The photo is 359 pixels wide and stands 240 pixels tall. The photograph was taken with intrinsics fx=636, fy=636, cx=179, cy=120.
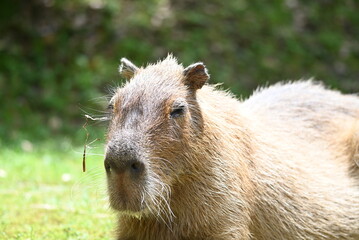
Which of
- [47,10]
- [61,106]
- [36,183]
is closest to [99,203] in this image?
[36,183]

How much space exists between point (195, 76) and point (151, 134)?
1.82 feet

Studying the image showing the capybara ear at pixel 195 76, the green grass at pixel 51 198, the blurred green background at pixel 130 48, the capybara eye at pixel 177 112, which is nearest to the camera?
the capybara eye at pixel 177 112

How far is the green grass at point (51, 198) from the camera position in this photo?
484 centimetres

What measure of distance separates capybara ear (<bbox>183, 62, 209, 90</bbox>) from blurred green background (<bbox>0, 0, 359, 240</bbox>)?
519cm

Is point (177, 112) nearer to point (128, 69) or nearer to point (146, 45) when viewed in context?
point (128, 69)

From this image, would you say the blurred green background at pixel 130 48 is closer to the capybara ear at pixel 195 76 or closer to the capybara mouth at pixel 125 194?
the capybara ear at pixel 195 76

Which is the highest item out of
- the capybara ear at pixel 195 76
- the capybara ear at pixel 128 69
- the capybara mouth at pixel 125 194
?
the capybara ear at pixel 128 69

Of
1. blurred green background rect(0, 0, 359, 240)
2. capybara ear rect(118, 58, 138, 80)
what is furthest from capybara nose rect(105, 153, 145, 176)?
blurred green background rect(0, 0, 359, 240)

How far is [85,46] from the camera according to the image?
11.7 m

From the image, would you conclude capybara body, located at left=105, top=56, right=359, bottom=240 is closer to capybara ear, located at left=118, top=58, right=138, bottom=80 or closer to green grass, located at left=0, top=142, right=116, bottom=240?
capybara ear, located at left=118, top=58, right=138, bottom=80

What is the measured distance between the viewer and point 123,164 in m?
3.32

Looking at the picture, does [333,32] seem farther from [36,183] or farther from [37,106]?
[36,183]

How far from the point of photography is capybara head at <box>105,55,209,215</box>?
3.38m

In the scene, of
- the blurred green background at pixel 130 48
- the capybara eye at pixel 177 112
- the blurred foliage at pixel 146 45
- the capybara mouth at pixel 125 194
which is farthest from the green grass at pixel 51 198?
the blurred foliage at pixel 146 45
